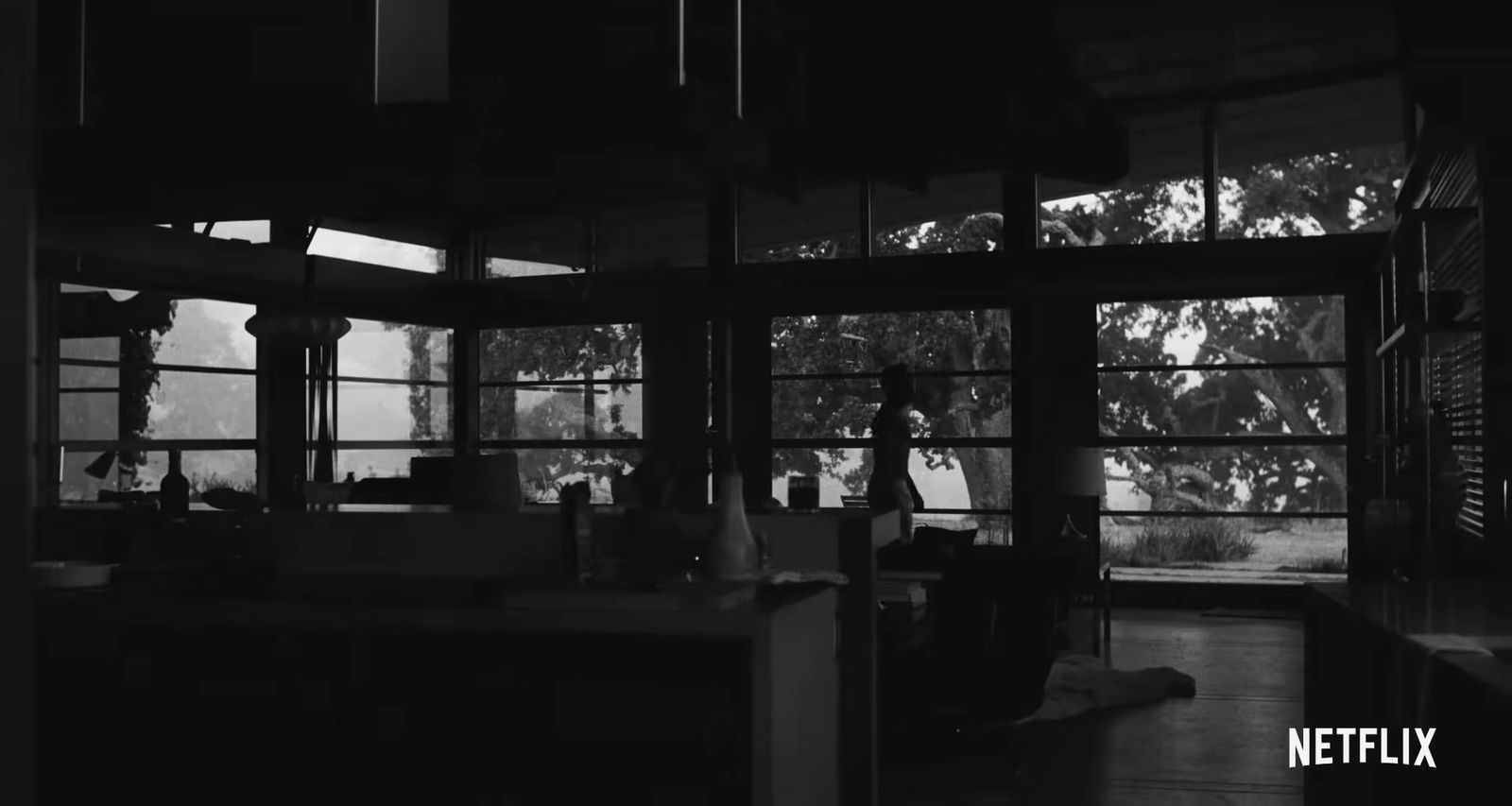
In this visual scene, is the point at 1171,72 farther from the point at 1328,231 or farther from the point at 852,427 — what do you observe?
the point at 852,427

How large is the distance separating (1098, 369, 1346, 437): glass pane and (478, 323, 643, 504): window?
4.08m

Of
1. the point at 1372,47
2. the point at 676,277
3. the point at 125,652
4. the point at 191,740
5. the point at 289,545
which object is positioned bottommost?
the point at 191,740

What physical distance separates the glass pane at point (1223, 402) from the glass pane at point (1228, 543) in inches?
26.9

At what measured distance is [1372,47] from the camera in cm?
816

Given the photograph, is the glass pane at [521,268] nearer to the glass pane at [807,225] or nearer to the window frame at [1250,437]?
the glass pane at [807,225]

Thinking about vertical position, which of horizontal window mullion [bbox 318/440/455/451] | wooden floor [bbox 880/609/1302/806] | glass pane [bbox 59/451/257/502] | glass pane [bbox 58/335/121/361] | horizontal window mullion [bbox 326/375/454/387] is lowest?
wooden floor [bbox 880/609/1302/806]

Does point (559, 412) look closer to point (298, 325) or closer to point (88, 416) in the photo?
point (88, 416)

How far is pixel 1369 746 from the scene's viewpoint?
8.23ft

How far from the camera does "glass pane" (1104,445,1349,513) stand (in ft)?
31.2

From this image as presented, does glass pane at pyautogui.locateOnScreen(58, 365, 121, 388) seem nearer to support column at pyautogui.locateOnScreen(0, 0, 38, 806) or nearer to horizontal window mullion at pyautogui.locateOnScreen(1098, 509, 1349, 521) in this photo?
horizontal window mullion at pyautogui.locateOnScreen(1098, 509, 1349, 521)

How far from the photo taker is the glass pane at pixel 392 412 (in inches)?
429

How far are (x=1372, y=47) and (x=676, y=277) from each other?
5.26m

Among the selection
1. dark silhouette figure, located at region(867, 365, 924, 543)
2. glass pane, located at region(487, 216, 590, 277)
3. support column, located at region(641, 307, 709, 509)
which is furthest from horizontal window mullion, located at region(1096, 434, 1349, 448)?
glass pane, located at region(487, 216, 590, 277)

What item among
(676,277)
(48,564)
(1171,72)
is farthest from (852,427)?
(48,564)
